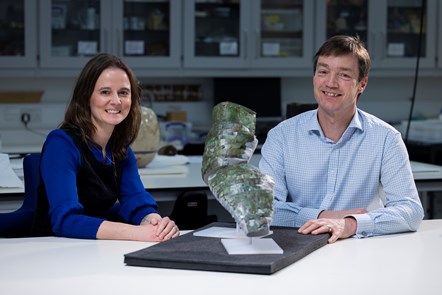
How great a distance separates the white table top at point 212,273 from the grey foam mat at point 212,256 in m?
0.02

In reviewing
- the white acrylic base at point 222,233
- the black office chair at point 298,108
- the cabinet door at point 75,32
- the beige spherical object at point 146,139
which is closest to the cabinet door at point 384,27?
the cabinet door at point 75,32

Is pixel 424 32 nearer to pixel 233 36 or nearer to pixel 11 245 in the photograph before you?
pixel 233 36

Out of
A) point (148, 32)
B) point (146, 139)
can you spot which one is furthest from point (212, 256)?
point (148, 32)

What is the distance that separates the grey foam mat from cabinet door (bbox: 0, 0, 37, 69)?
3456 millimetres

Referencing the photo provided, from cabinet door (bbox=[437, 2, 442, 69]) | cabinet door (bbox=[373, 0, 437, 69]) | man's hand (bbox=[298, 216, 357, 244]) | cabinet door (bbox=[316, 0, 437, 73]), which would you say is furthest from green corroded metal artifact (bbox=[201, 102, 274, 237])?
cabinet door (bbox=[437, 2, 442, 69])

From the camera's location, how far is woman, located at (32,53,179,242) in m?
2.25

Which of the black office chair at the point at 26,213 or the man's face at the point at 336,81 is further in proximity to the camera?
the black office chair at the point at 26,213

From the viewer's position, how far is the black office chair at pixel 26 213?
2.75m

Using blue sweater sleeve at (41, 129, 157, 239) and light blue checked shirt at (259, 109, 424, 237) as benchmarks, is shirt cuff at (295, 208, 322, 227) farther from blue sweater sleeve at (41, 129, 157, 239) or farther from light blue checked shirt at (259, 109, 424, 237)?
blue sweater sleeve at (41, 129, 157, 239)

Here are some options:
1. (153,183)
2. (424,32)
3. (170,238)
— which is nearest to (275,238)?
(170,238)

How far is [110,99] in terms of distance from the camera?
7.91ft

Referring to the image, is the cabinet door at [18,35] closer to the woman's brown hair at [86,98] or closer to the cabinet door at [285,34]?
the cabinet door at [285,34]

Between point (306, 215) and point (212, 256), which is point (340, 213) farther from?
point (212, 256)

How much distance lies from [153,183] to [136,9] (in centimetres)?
251
